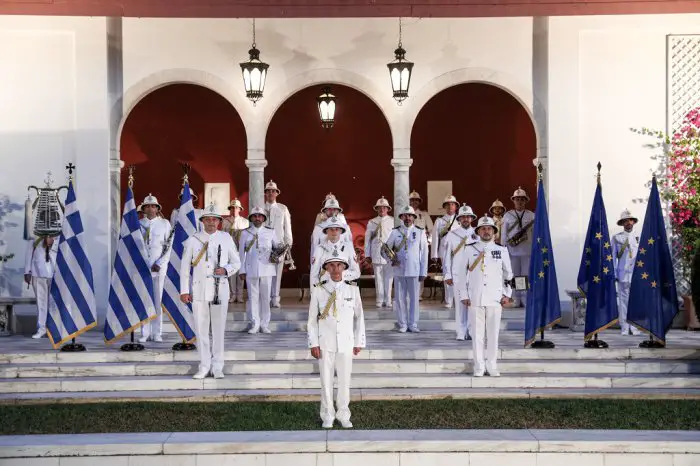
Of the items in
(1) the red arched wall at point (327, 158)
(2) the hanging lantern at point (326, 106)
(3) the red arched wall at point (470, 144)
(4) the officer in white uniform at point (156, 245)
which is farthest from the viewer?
(1) the red arched wall at point (327, 158)

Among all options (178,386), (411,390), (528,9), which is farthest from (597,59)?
(178,386)

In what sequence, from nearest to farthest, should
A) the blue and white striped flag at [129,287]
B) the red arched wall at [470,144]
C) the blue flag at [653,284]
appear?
the blue flag at [653,284]
the blue and white striped flag at [129,287]
the red arched wall at [470,144]

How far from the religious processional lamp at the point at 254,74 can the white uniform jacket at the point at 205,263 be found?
4199 millimetres

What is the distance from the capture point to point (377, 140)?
71.6ft

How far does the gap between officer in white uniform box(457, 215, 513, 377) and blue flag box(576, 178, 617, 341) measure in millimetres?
1855

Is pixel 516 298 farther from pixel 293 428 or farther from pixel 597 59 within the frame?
pixel 293 428

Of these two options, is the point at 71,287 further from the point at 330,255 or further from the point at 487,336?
the point at 487,336

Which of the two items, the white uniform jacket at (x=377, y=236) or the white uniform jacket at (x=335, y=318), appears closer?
the white uniform jacket at (x=335, y=318)

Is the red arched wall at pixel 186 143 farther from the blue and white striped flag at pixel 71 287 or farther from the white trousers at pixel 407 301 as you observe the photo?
the blue and white striped flag at pixel 71 287

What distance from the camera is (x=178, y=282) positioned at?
14.0m

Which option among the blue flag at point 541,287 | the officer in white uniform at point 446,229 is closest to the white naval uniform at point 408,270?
the officer in white uniform at point 446,229

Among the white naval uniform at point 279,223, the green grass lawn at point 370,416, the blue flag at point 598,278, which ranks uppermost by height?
the white naval uniform at point 279,223

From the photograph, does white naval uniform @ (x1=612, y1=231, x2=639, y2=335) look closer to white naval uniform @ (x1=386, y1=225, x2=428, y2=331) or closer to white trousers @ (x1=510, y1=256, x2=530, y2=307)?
white trousers @ (x1=510, y1=256, x2=530, y2=307)

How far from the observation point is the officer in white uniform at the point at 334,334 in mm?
10398
